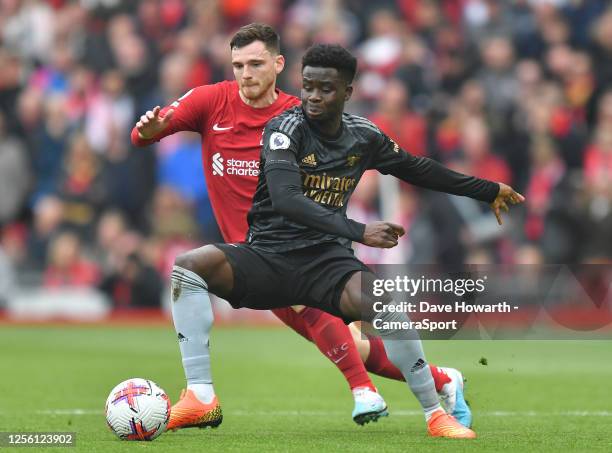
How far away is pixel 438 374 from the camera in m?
8.48

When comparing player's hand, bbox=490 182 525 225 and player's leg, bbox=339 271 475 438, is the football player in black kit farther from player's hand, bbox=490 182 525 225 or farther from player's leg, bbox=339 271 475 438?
player's hand, bbox=490 182 525 225

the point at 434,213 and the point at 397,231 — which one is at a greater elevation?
the point at 397,231

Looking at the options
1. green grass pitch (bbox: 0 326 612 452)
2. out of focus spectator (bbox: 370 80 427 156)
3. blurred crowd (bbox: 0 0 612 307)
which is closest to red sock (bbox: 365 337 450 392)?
green grass pitch (bbox: 0 326 612 452)

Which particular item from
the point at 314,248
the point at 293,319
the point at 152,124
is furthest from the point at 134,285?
the point at 314,248

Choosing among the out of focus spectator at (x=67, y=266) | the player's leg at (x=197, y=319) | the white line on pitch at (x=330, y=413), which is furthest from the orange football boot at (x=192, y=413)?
the out of focus spectator at (x=67, y=266)

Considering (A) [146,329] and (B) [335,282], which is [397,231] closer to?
(B) [335,282]

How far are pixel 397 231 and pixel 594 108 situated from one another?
11291 mm

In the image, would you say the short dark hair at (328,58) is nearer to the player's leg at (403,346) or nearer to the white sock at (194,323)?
the player's leg at (403,346)

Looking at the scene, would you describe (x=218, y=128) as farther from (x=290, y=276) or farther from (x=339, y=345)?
(x=339, y=345)

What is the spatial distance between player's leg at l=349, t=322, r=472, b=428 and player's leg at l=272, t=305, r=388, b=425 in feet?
0.37

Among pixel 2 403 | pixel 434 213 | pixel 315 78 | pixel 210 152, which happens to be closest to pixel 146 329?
pixel 434 213

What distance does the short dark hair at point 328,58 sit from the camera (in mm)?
7766

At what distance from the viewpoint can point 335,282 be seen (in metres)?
7.80

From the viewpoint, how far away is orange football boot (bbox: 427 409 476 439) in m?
7.84
